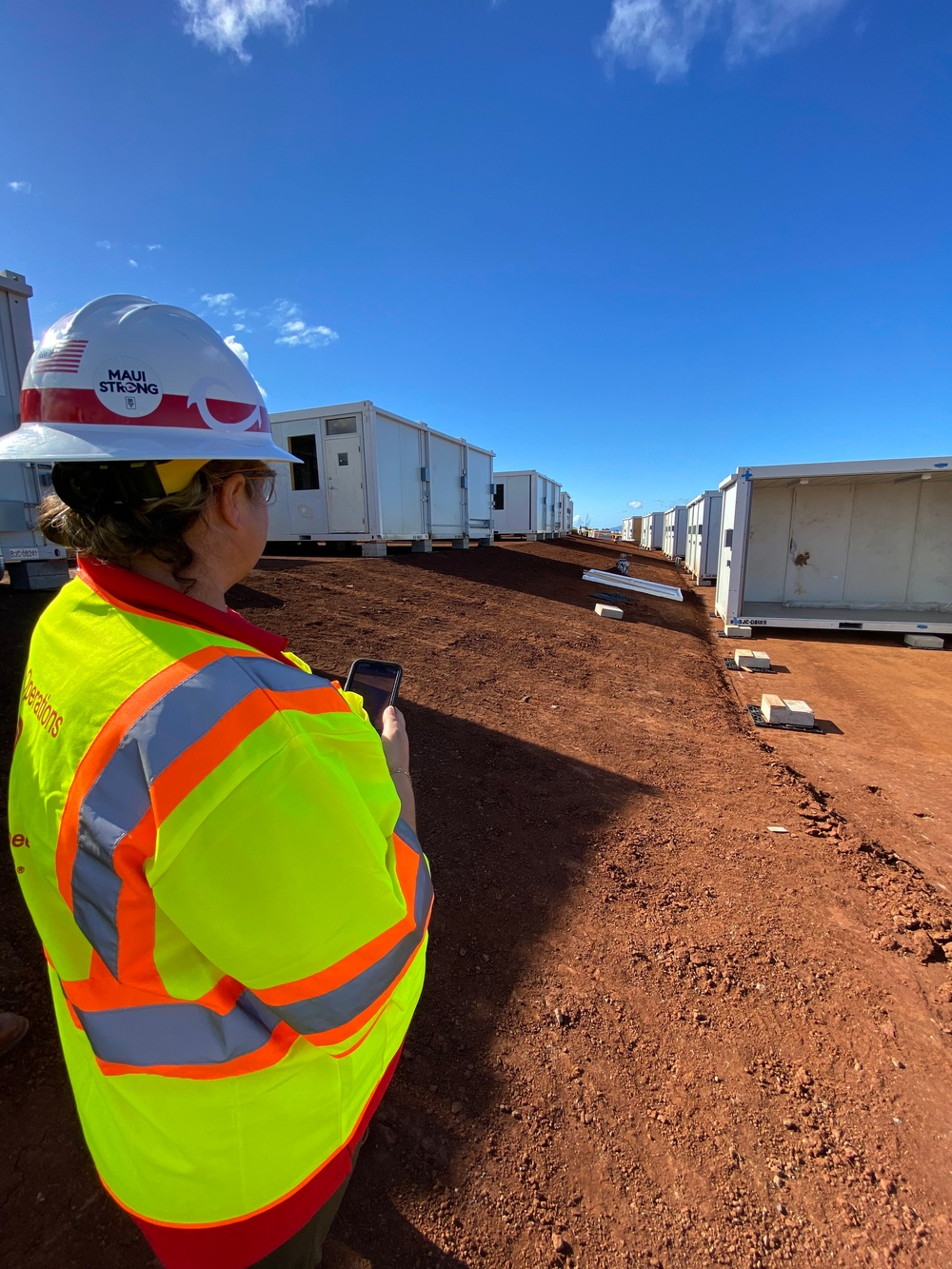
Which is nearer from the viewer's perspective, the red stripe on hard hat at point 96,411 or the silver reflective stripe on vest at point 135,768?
the silver reflective stripe on vest at point 135,768

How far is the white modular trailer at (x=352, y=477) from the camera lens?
10.9m

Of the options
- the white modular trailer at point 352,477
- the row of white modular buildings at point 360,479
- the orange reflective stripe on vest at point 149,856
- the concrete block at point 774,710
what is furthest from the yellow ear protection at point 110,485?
the white modular trailer at point 352,477

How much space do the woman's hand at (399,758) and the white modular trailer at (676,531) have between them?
988 inches

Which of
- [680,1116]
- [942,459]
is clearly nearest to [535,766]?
[680,1116]

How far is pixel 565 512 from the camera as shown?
3984 centimetres

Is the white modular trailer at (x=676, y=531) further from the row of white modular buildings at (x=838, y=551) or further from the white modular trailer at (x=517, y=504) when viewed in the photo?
the row of white modular buildings at (x=838, y=551)

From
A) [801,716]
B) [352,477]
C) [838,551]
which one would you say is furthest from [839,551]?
[352,477]

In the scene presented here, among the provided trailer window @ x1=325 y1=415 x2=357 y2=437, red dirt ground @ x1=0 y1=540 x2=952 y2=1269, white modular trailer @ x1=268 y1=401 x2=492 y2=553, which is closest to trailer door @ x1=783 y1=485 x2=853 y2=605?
red dirt ground @ x1=0 y1=540 x2=952 y2=1269

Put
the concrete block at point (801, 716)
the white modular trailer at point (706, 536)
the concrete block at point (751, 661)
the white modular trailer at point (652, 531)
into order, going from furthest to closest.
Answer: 1. the white modular trailer at point (652, 531)
2. the white modular trailer at point (706, 536)
3. the concrete block at point (751, 661)
4. the concrete block at point (801, 716)

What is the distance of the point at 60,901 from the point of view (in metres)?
0.86

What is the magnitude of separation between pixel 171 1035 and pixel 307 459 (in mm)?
11635

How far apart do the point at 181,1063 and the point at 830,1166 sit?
5.86ft

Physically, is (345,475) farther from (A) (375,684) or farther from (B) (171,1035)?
(B) (171,1035)

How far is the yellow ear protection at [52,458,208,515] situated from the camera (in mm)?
873
